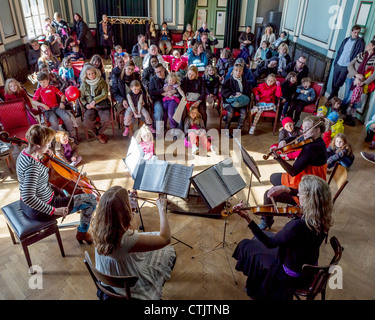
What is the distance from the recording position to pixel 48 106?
4.42m

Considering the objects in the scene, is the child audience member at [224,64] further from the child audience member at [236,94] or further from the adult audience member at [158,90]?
the adult audience member at [158,90]

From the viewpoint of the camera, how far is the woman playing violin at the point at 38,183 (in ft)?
7.65

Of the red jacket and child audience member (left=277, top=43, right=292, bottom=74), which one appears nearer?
the red jacket

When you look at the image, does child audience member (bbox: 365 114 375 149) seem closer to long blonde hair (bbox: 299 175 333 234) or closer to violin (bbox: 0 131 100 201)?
long blonde hair (bbox: 299 175 333 234)

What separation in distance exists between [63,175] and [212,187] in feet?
4.37

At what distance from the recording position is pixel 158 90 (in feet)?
15.8

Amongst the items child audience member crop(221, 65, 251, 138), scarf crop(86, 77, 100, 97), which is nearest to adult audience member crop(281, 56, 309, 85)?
child audience member crop(221, 65, 251, 138)

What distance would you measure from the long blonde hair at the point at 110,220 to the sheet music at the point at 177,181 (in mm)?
859

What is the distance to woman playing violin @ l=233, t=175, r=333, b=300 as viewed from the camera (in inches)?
73.8

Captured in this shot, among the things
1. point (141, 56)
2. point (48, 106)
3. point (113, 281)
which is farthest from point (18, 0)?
point (113, 281)

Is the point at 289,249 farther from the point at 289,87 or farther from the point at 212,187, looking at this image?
the point at 289,87

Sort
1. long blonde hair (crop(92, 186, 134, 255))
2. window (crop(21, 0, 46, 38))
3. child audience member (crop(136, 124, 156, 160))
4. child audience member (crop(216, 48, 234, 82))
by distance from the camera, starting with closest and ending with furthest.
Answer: long blonde hair (crop(92, 186, 134, 255)) < child audience member (crop(136, 124, 156, 160)) < child audience member (crop(216, 48, 234, 82)) < window (crop(21, 0, 46, 38))

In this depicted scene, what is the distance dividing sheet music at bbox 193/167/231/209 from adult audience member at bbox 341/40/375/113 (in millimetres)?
3898

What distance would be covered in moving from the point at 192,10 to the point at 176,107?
20.8 feet
